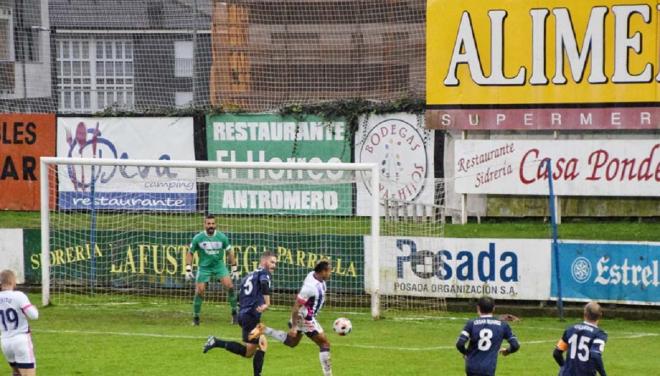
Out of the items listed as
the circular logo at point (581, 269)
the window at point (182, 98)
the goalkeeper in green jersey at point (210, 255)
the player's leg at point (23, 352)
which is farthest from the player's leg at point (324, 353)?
the window at point (182, 98)

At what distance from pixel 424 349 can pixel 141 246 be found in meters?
9.15

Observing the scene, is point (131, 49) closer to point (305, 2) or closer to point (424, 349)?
point (305, 2)

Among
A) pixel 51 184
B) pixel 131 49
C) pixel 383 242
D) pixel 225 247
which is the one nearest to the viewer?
pixel 225 247

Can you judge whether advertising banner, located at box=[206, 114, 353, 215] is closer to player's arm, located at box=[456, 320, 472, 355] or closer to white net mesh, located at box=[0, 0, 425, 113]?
white net mesh, located at box=[0, 0, 425, 113]

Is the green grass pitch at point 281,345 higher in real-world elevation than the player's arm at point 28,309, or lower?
lower

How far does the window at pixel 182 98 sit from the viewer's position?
34938mm

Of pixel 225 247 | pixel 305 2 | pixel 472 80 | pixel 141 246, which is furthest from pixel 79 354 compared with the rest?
pixel 305 2

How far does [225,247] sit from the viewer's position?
83.6ft

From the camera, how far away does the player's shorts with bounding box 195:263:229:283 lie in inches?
998

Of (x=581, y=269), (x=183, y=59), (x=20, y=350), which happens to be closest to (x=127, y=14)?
(x=183, y=59)

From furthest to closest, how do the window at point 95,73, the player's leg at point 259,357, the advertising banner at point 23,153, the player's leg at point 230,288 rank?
the advertising banner at point 23,153 → the window at point 95,73 → the player's leg at point 230,288 → the player's leg at point 259,357

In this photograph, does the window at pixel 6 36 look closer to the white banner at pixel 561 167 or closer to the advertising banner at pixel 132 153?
the advertising banner at pixel 132 153

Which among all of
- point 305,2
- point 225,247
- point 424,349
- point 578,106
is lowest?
point 424,349

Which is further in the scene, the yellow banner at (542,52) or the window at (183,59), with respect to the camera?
the window at (183,59)
